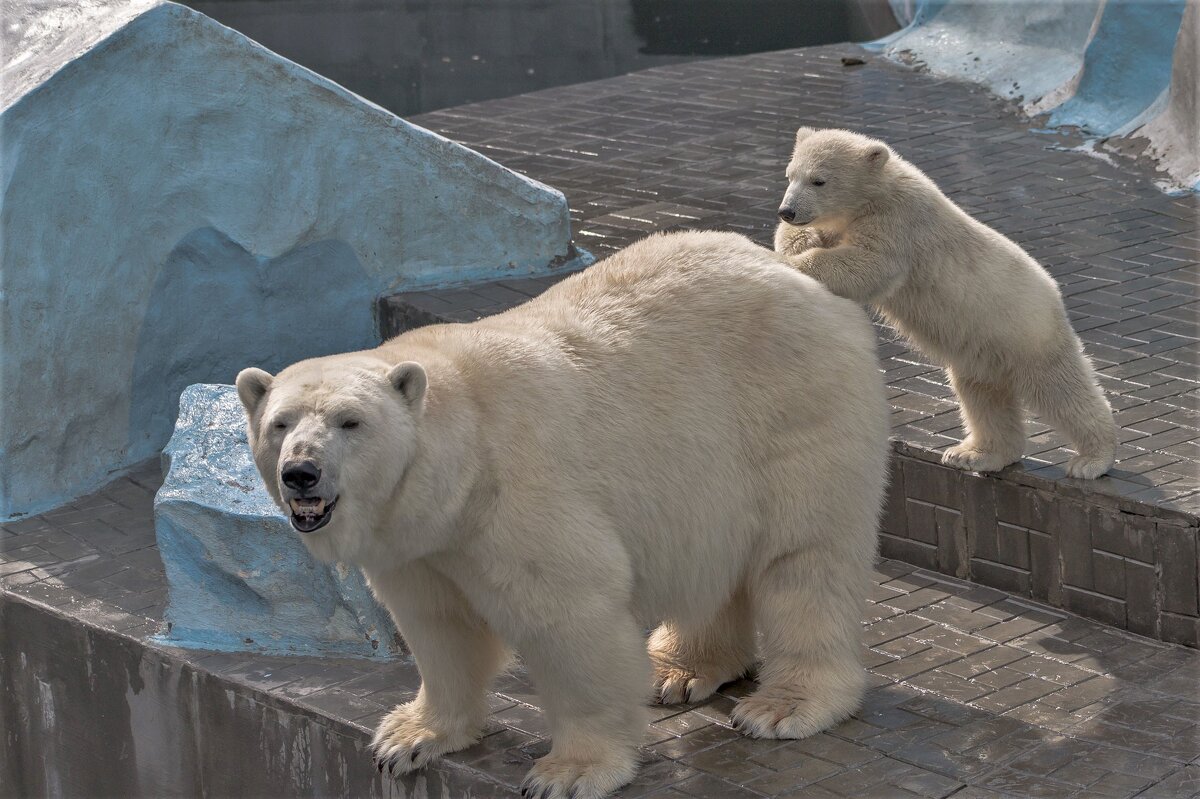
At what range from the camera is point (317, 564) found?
4.07 metres

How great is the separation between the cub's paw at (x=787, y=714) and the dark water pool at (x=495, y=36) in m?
11.1

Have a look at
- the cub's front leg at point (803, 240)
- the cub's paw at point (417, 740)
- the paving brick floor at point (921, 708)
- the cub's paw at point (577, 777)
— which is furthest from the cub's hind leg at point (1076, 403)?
the cub's paw at point (417, 740)

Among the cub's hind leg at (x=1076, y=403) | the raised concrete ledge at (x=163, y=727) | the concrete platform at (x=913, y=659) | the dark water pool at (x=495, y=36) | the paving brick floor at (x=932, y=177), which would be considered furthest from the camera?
the dark water pool at (x=495, y=36)

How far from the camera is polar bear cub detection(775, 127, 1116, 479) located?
3729mm

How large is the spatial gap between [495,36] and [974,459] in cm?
1063

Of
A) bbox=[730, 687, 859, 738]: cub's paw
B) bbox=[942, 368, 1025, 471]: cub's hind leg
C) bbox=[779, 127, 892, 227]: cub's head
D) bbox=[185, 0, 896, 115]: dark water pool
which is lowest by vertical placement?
bbox=[730, 687, 859, 738]: cub's paw

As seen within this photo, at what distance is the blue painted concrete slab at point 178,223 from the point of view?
5168 millimetres

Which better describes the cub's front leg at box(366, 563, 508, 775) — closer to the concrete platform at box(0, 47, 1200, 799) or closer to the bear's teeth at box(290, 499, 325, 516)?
the concrete platform at box(0, 47, 1200, 799)

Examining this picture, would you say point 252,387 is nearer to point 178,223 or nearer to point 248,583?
point 248,583

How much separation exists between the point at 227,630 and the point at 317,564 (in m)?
0.32

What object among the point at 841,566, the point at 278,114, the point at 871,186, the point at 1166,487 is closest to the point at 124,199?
the point at 278,114

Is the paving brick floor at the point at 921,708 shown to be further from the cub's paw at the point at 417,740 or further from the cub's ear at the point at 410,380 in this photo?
the cub's ear at the point at 410,380

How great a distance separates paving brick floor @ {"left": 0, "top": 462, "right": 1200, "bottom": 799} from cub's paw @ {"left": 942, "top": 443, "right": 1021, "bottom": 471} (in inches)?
14.3

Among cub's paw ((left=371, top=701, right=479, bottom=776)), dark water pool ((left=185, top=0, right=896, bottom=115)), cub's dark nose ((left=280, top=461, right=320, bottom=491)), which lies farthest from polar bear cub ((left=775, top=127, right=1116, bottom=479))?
dark water pool ((left=185, top=0, right=896, bottom=115))
